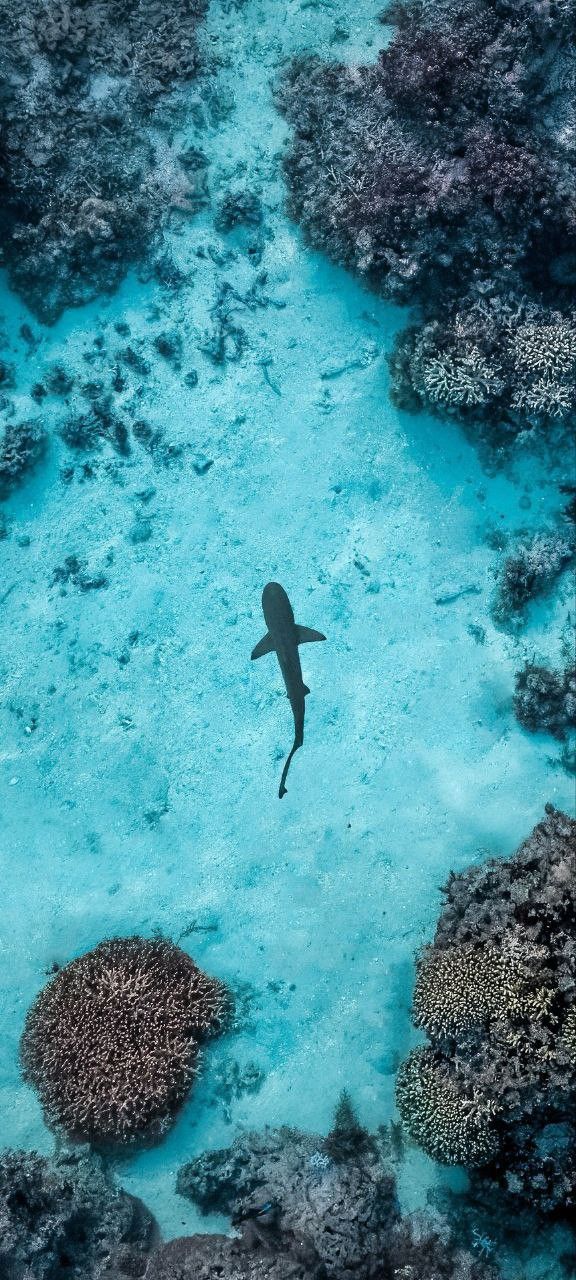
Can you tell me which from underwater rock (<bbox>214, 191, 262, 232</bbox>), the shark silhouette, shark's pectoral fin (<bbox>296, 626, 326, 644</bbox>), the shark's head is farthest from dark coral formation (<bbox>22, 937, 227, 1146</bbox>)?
underwater rock (<bbox>214, 191, 262, 232</bbox>)

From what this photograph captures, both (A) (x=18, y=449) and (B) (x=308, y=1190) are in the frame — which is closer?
(B) (x=308, y=1190)

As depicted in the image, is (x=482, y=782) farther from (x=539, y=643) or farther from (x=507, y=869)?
(x=539, y=643)

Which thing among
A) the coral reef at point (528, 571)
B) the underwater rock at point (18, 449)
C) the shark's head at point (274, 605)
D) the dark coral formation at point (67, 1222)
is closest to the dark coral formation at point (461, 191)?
the coral reef at point (528, 571)

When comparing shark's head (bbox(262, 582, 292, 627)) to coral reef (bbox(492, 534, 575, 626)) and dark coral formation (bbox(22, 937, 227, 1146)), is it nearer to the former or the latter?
coral reef (bbox(492, 534, 575, 626))

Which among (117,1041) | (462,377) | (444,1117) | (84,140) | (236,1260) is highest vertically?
(84,140)

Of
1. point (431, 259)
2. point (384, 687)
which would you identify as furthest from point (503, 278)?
point (384, 687)

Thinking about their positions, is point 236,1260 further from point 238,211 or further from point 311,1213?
point 238,211

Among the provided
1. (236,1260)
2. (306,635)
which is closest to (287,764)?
(306,635)

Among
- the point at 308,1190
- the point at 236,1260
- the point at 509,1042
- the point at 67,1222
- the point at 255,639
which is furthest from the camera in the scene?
the point at 255,639
